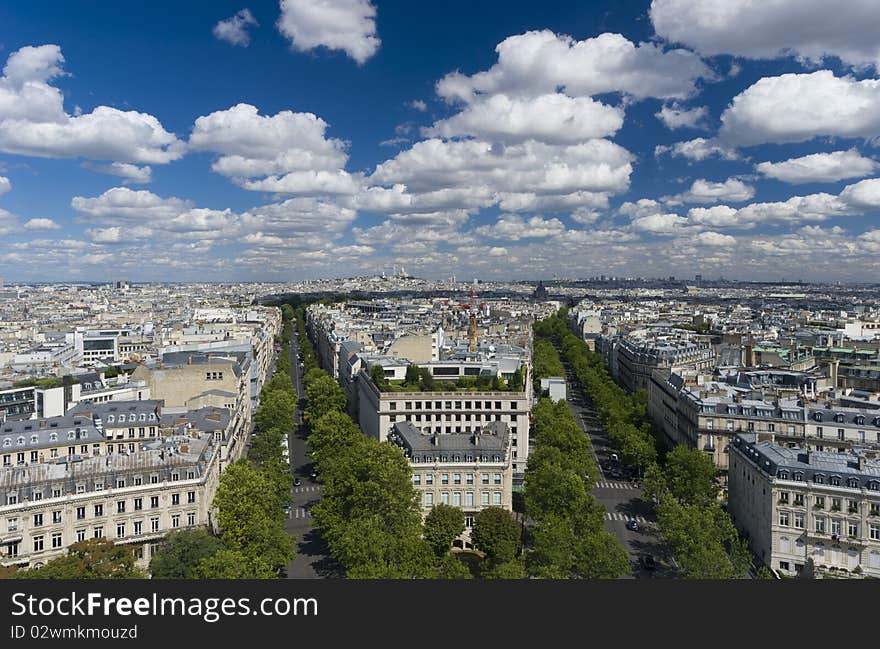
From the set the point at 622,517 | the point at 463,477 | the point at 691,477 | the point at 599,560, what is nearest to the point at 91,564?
the point at 463,477

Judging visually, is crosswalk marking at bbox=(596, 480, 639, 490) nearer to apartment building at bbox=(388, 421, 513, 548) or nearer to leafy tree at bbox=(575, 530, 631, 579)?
apartment building at bbox=(388, 421, 513, 548)

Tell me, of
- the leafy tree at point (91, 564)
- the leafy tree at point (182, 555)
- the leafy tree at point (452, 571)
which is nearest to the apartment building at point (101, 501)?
the leafy tree at point (91, 564)

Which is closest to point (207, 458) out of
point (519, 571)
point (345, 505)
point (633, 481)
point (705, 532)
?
point (345, 505)

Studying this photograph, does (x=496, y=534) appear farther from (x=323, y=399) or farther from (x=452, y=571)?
(x=323, y=399)

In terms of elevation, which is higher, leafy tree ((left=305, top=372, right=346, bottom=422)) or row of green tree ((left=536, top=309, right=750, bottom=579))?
leafy tree ((left=305, top=372, right=346, bottom=422))

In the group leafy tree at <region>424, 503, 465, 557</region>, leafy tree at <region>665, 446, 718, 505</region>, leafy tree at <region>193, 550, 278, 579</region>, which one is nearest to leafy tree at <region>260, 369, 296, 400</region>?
leafy tree at <region>424, 503, 465, 557</region>

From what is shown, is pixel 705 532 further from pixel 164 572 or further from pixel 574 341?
pixel 574 341
